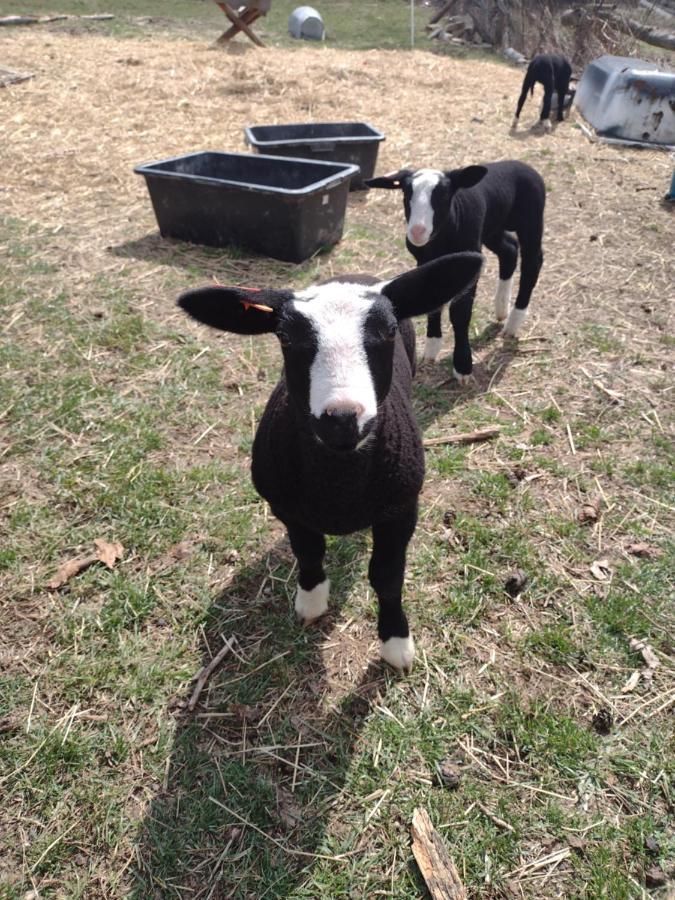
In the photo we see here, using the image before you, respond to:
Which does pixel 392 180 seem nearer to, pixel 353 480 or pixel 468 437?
pixel 468 437

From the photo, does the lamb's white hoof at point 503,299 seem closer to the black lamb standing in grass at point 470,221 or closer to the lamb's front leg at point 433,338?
the black lamb standing in grass at point 470,221

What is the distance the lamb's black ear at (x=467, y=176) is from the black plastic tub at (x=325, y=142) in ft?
11.8

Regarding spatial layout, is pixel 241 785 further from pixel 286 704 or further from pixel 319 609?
pixel 319 609

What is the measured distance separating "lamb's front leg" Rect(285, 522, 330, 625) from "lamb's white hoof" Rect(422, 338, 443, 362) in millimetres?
2402

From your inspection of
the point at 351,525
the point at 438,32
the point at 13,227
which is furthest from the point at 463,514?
the point at 438,32

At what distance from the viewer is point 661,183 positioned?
8.17m

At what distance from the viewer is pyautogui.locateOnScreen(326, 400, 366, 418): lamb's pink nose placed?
1.72m

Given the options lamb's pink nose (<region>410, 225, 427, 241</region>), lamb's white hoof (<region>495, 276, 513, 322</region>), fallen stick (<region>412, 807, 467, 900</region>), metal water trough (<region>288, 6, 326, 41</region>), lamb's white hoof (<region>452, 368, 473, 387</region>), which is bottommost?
fallen stick (<region>412, 807, 467, 900</region>)

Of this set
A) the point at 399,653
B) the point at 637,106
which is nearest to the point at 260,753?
the point at 399,653

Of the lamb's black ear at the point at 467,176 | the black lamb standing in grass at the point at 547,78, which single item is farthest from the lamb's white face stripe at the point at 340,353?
the black lamb standing in grass at the point at 547,78

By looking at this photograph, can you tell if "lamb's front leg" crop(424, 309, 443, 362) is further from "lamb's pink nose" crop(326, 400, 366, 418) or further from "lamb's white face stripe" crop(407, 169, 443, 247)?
"lamb's pink nose" crop(326, 400, 366, 418)

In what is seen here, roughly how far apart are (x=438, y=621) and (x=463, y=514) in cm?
74

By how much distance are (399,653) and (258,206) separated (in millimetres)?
4684

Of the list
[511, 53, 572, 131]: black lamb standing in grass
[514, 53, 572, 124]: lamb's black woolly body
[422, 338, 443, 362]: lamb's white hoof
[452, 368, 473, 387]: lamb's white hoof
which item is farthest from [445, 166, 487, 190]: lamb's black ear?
[514, 53, 572, 124]: lamb's black woolly body
